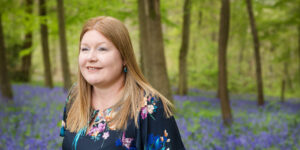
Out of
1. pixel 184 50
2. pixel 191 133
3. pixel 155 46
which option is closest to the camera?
pixel 191 133

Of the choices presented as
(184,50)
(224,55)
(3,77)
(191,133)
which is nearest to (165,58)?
(224,55)

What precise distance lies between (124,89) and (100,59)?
28 centimetres

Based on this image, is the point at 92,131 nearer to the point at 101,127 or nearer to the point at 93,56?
the point at 101,127

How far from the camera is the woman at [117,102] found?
176 cm

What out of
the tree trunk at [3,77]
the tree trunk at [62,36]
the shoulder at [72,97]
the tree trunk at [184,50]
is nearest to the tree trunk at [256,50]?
the tree trunk at [184,50]

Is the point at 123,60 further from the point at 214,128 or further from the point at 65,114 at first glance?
the point at 214,128

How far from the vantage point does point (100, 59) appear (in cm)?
178

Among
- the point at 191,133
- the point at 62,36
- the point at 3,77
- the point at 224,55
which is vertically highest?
the point at 62,36

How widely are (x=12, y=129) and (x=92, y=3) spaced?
531cm

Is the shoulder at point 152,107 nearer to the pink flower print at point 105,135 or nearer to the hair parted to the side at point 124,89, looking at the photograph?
the hair parted to the side at point 124,89

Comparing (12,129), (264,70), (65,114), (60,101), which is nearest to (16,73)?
(60,101)

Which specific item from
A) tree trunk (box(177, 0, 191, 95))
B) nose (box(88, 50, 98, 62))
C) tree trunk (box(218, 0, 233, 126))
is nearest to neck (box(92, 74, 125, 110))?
nose (box(88, 50, 98, 62))

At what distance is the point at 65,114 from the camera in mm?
2309

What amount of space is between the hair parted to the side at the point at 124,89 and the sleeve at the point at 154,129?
0.04 metres
